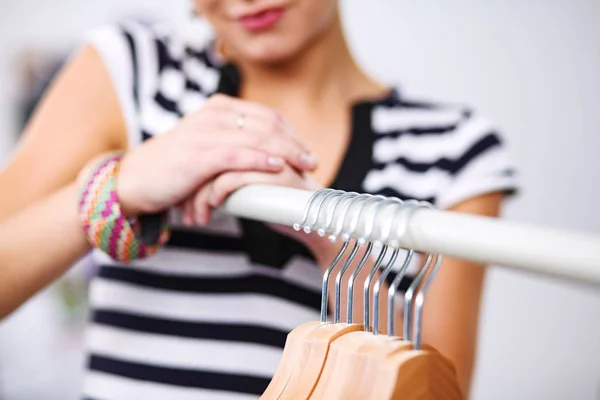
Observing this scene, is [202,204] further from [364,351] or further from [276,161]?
[364,351]

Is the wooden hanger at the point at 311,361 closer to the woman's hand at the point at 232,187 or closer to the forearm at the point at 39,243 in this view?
the woman's hand at the point at 232,187

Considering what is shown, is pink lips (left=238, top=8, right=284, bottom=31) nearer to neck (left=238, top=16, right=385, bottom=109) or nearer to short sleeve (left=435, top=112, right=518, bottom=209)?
neck (left=238, top=16, right=385, bottom=109)

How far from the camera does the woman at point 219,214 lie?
0.72m

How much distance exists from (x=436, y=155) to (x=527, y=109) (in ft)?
2.28

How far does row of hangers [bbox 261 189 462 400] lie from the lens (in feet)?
1.16

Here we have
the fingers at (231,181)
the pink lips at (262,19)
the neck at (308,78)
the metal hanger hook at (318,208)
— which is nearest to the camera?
the metal hanger hook at (318,208)

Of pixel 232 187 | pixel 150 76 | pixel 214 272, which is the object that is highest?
pixel 150 76

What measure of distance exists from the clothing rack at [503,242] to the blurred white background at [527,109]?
108cm

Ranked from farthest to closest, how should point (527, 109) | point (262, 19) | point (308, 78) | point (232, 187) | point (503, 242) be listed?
point (527, 109) → point (308, 78) → point (262, 19) → point (232, 187) → point (503, 242)

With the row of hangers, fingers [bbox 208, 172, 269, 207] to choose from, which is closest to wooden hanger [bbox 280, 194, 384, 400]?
the row of hangers

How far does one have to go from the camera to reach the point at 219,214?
31.0 inches

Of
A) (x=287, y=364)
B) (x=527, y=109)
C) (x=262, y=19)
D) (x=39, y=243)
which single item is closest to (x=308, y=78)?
(x=262, y=19)

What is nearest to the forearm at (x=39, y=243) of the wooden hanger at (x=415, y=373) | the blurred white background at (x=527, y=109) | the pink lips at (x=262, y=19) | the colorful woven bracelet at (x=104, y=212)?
the colorful woven bracelet at (x=104, y=212)

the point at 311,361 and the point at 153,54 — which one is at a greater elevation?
the point at 153,54
